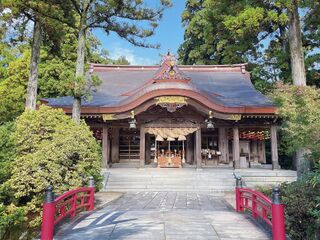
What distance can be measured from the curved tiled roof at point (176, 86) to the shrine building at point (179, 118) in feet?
0.17

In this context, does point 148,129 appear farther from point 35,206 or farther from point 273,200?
point 273,200

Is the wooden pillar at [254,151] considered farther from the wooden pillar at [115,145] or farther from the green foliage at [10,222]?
the green foliage at [10,222]

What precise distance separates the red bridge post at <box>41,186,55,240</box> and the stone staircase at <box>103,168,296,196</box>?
23.7ft

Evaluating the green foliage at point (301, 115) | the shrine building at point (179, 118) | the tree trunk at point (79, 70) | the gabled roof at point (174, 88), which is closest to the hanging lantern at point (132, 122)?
the shrine building at point (179, 118)

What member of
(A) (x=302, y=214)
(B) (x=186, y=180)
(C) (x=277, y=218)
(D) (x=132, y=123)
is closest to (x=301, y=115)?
(A) (x=302, y=214)

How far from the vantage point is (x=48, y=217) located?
5.02 metres

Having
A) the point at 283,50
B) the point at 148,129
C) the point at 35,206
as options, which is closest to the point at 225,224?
the point at 35,206

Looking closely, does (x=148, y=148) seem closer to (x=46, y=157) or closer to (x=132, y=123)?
(x=132, y=123)

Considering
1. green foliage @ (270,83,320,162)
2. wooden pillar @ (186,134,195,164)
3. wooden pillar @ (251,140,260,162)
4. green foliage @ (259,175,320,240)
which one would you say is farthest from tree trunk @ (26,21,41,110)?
wooden pillar @ (251,140,260,162)

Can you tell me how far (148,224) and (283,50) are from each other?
1663 cm

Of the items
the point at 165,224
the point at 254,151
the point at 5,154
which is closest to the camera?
the point at 165,224

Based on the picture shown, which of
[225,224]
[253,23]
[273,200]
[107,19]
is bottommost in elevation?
[225,224]

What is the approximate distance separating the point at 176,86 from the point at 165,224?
364 inches

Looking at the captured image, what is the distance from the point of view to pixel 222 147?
17.5m
